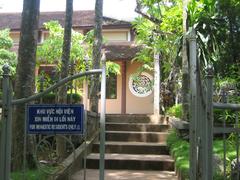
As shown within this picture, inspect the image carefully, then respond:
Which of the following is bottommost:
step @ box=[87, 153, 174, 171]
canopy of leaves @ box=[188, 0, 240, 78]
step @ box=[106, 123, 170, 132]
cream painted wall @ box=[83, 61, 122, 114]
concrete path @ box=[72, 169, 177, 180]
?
concrete path @ box=[72, 169, 177, 180]

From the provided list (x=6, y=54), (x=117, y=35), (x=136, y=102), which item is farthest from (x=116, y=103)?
(x=6, y=54)

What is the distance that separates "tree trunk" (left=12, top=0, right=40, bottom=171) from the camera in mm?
6492

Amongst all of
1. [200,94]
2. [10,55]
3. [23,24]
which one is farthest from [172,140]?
[10,55]

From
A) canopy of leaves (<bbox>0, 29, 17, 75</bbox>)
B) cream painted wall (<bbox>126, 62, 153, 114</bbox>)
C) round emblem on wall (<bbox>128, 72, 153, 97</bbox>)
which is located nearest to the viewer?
canopy of leaves (<bbox>0, 29, 17, 75</bbox>)

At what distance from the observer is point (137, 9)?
1495 centimetres

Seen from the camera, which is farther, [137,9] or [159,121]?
[137,9]

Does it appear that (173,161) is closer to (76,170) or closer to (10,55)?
(76,170)

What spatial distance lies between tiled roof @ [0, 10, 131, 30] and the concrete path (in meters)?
12.0

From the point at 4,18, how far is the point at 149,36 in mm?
11574

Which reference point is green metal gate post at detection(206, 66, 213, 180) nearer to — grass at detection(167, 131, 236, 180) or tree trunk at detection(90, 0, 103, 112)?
grass at detection(167, 131, 236, 180)

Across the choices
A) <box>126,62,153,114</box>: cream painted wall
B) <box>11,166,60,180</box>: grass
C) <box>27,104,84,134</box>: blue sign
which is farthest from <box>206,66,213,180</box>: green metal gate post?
<box>126,62,153,114</box>: cream painted wall

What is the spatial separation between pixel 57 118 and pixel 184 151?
443 cm

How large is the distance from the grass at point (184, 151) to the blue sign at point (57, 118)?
7.44 feet

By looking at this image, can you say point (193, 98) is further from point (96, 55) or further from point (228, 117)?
point (96, 55)
